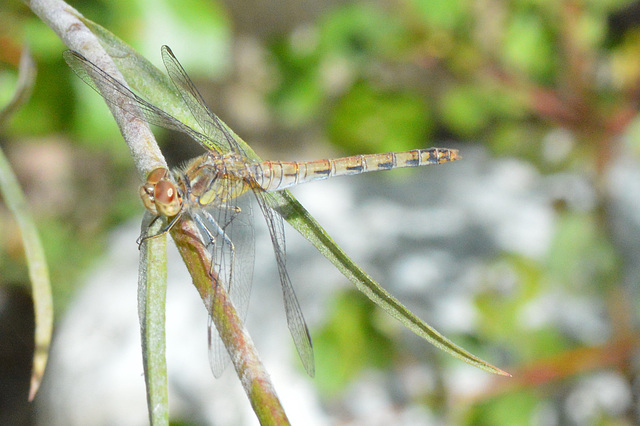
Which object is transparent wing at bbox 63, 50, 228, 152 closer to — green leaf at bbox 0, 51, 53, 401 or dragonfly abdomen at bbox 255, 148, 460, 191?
green leaf at bbox 0, 51, 53, 401

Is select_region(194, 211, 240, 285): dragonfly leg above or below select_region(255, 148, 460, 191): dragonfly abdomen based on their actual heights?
below

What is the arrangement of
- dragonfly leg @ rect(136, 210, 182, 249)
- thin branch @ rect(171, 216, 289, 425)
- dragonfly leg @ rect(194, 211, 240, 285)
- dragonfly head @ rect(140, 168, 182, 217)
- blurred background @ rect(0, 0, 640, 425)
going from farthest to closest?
blurred background @ rect(0, 0, 640, 425) → dragonfly leg @ rect(194, 211, 240, 285) → dragonfly head @ rect(140, 168, 182, 217) → dragonfly leg @ rect(136, 210, 182, 249) → thin branch @ rect(171, 216, 289, 425)

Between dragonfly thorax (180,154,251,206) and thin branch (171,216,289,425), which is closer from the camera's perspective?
thin branch (171,216,289,425)

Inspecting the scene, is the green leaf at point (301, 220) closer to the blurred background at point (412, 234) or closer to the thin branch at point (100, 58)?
the thin branch at point (100, 58)

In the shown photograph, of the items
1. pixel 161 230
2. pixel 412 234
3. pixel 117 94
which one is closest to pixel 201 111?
pixel 117 94

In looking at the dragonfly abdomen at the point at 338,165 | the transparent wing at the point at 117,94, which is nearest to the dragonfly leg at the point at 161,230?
the transparent wing at the point at 117,94

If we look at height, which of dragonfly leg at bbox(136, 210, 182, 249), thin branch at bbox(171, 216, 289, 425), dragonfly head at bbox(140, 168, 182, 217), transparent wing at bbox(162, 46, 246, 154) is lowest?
thin branch at bbox(171, 216, 289, 425)

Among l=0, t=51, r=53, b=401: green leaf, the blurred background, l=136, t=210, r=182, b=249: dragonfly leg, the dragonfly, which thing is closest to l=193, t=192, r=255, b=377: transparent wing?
the dragonfly
